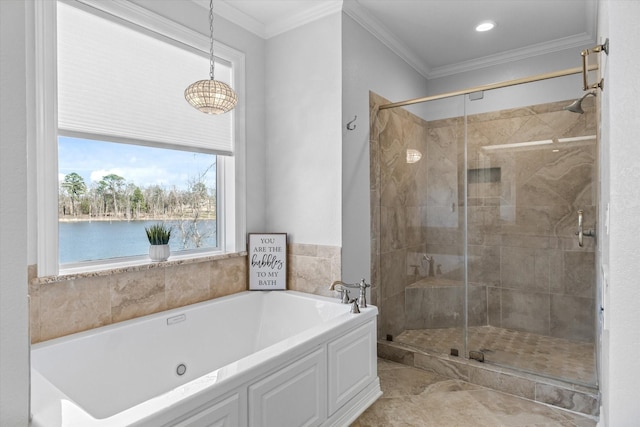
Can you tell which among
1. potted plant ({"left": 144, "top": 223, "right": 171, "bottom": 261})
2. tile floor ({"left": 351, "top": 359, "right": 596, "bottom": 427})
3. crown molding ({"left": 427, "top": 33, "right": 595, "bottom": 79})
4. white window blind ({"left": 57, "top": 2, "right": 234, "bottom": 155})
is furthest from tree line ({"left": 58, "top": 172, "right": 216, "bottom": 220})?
crown molding ({"left": 427, "top": 33, "right": 595, "bottom": 79})

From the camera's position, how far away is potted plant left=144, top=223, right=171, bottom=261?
2.29 m

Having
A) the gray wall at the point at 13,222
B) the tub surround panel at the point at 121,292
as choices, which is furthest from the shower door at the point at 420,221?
the gray wall at the point at 13,222

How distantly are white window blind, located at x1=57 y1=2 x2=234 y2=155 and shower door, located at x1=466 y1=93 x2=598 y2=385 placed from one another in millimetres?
2135

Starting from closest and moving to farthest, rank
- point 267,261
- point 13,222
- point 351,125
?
point 13,222 < point 351,125 < point 267,261

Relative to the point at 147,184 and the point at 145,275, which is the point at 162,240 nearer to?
the point at 145,275

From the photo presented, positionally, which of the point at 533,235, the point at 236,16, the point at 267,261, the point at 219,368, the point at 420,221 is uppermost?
the point at 236,16

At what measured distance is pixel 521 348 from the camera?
2689mm

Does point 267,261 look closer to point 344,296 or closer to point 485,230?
point 344,296

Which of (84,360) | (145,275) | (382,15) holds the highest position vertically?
(382,15)

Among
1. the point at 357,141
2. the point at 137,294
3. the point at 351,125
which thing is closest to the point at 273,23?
the point at 351,125

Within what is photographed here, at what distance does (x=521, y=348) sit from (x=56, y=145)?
10.6 feet

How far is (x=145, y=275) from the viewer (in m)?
2.23

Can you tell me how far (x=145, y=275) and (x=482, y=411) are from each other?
7.18 feet

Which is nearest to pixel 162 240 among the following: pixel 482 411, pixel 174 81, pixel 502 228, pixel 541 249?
pixel 174 81
